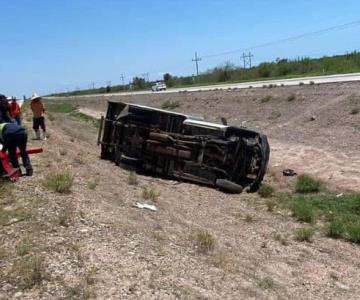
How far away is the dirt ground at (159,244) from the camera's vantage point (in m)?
6.14

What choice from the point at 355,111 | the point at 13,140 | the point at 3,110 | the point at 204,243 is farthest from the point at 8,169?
the point at 355,111

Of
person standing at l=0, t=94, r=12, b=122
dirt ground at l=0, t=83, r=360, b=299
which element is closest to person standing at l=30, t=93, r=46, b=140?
dirt ground at l=0, t=83, r=360, b=299

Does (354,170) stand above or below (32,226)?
below

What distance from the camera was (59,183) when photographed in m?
9.37

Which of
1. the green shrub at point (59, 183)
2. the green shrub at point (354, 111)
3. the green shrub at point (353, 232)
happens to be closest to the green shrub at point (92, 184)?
the green shrub at point (59, 183)

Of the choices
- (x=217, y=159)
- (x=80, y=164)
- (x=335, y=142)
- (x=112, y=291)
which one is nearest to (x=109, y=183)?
(x=80, y=164)

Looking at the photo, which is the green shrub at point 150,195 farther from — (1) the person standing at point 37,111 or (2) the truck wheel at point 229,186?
(1) the person standing at point 37,111

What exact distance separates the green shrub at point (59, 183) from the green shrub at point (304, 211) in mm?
4408

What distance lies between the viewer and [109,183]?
11.5 metres

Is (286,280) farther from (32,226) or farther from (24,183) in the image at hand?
(24,183)

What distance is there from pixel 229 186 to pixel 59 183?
469cm

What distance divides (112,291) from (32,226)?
2.03 m

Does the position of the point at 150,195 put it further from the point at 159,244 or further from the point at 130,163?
the point at 130,163

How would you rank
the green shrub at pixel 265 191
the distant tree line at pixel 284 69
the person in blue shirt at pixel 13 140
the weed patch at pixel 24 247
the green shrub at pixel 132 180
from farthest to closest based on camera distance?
the distant tree line at pixel 284 69
the green shrub at pixel 265 191
the green shrub at pixel 132 180
the person in blue shirt at pixel 13 140
the weed patch at pixel 24 247
